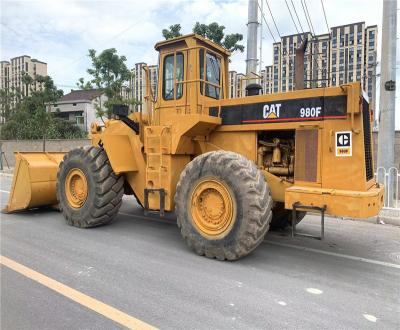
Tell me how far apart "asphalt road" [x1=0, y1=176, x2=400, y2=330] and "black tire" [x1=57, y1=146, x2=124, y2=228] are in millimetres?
264

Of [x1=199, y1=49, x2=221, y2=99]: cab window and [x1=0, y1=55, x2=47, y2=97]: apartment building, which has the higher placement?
[x1=0, y1=55, x2=47, y2=97]: apartment building

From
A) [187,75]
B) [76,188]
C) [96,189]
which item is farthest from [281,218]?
[76,188]

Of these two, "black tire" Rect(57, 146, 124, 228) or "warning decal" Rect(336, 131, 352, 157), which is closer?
"warning decal" Rect(336, 131, 352, 157)

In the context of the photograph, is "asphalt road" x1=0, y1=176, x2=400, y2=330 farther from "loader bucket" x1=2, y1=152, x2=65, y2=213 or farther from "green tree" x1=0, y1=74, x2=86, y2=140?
"green tree" x1=0, y1=74, x2=86, y2=140

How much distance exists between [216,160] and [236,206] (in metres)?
0.69

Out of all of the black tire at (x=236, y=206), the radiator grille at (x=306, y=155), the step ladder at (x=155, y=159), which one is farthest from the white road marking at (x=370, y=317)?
the step ladder at (x=155, y=159)

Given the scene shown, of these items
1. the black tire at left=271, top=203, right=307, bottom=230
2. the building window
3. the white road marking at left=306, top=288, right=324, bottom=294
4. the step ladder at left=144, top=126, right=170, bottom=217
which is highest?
the building window

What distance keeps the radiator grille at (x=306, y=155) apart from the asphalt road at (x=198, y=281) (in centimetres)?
117

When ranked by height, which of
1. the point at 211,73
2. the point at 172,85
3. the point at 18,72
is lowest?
the point at 172,85

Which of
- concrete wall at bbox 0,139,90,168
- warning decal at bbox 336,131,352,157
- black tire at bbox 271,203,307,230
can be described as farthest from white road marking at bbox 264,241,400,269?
concrete wall at bbox 0,139,90,168

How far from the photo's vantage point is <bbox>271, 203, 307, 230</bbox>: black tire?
5907 mm

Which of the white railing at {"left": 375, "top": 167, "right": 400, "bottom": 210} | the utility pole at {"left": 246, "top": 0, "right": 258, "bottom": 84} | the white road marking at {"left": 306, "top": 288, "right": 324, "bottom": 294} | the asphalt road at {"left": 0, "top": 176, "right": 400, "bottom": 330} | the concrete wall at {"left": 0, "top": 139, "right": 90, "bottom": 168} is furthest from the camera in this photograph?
the concrete wall at {"left": 0, "top": 139, "right": 90, "bottom": 168}

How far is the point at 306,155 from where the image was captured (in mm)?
4707

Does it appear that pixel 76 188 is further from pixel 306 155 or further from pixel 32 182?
pixel 306 155
